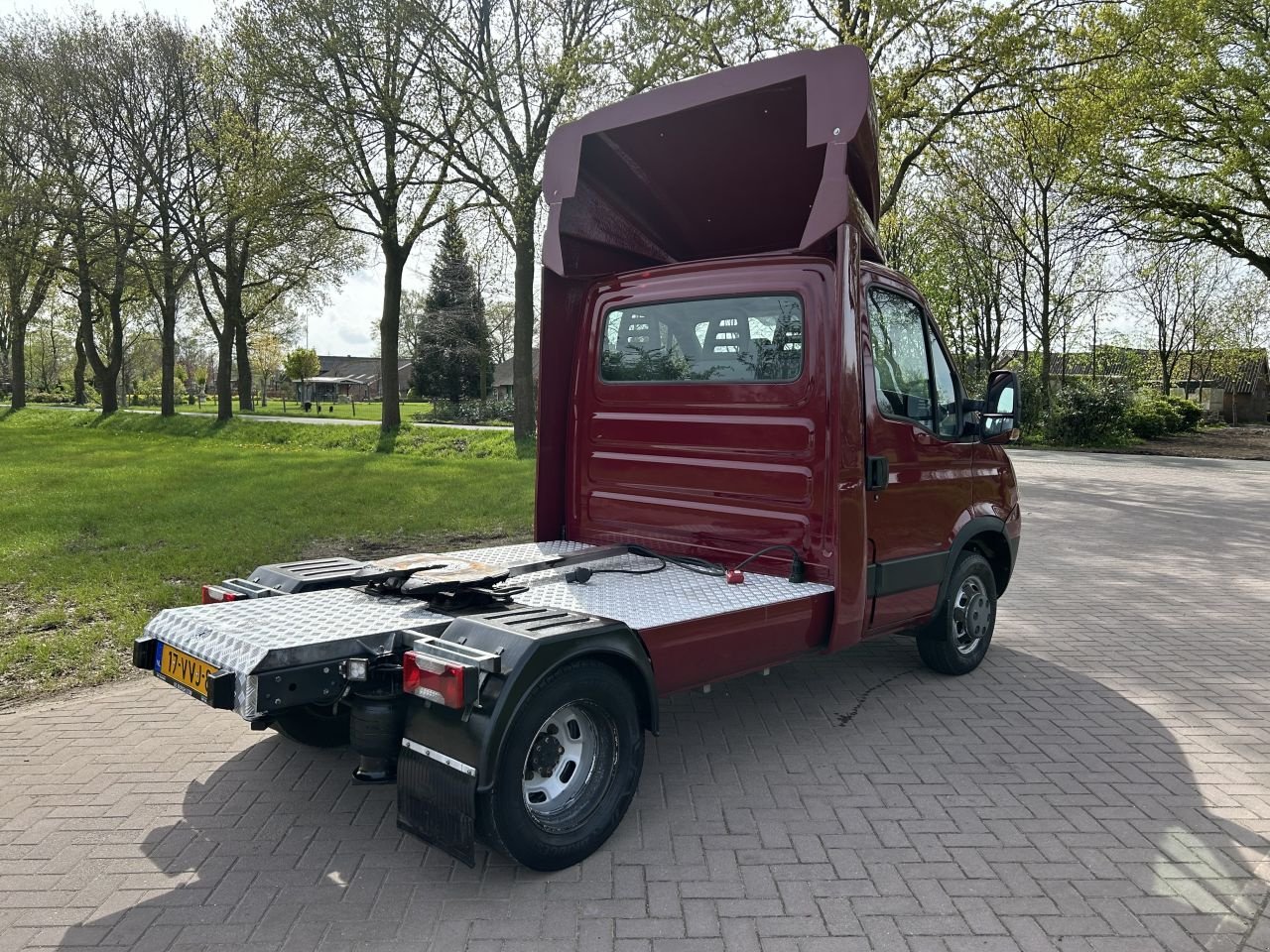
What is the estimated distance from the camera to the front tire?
283 cm

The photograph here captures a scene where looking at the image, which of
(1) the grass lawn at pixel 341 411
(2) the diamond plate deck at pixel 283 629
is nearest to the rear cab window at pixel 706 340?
(2) the diamond plate deck at pixel 283 629

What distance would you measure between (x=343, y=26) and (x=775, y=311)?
17274 millimetres

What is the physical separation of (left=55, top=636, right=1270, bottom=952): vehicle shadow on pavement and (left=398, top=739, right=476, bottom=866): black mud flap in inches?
10.9

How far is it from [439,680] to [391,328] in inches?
839

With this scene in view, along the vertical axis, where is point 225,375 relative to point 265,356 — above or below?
below

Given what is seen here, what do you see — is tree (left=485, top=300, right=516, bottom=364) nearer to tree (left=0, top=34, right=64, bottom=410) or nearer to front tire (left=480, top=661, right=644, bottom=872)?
tree (left=0, top=34, right=64, bottom=410)

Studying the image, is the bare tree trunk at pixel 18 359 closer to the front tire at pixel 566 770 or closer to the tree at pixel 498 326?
the tree at pixel 498 326

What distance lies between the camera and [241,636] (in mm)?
2887

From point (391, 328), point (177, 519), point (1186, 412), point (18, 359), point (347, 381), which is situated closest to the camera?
point (177, 519)

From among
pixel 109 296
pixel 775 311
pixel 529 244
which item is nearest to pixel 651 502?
pixel 775 311

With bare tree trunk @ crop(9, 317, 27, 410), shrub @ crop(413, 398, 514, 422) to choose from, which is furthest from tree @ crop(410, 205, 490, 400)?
bare tree trunk @ crop(9, 317, 27, 410)

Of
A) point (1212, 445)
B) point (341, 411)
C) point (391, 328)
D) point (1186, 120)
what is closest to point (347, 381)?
point (341, 411)

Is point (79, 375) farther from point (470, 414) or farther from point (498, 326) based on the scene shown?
point (470, 414)

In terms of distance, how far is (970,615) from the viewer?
17.5ft
